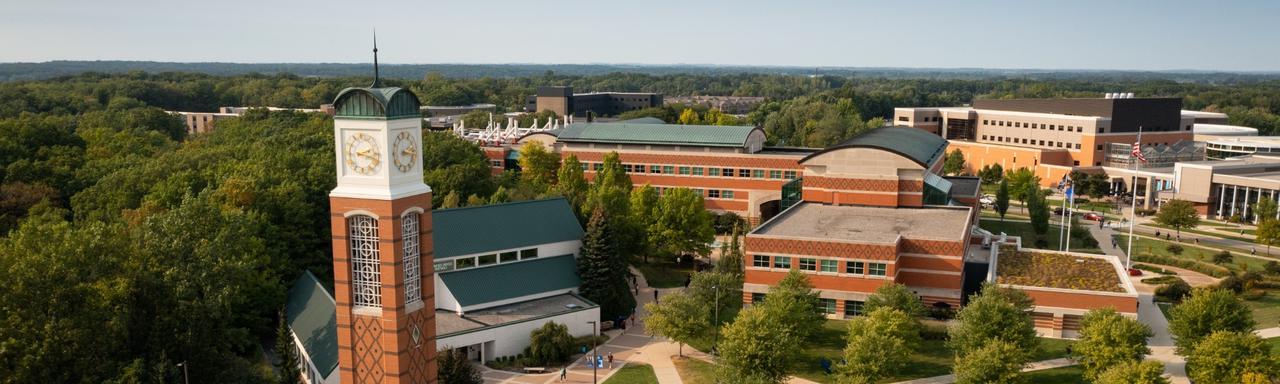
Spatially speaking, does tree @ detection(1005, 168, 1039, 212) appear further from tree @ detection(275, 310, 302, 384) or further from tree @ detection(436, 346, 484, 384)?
tree @ detection(275, 310, 302, 384)

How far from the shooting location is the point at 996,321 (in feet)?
124

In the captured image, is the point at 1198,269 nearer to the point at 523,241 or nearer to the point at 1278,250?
the point at 1278,250

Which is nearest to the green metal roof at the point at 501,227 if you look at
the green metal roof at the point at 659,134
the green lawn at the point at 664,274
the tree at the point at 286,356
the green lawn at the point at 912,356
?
the green lawn at the point at 664,274

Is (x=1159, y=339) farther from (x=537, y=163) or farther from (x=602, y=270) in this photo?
(x=537, y=163)

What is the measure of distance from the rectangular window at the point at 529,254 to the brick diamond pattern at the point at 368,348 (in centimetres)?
2150

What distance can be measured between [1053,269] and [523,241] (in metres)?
29.9

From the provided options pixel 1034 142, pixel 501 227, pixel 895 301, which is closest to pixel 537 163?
pixel 501 227

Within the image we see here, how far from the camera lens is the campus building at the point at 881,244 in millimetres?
47812

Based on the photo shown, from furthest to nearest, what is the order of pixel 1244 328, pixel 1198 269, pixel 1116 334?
pixel 1198 269 < pixel 1244 328 < pixel 1116 334

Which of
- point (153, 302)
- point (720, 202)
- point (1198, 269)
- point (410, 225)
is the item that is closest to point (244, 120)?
point (720, 202)

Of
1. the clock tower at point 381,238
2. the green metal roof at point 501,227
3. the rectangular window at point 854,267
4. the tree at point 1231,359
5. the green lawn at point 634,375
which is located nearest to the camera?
the clock tower at point 381,238

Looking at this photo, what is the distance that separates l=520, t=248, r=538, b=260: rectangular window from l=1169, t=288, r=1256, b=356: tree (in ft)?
100

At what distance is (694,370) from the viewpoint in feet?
137

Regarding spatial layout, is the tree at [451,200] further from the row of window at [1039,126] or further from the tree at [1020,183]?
the row of window at [1039,126]
